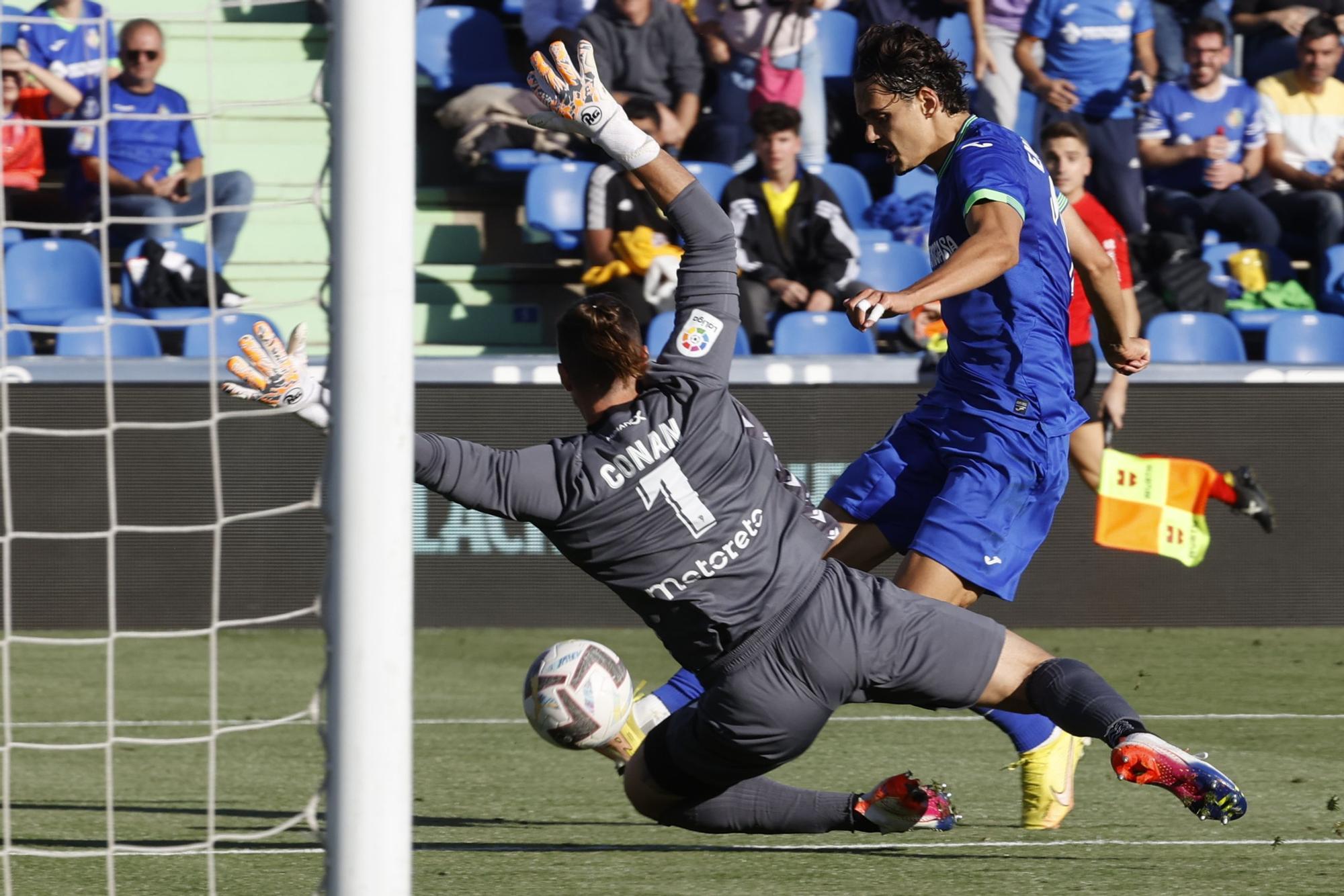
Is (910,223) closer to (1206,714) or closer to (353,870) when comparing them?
(1206,714)

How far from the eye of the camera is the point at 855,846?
463 centimetres

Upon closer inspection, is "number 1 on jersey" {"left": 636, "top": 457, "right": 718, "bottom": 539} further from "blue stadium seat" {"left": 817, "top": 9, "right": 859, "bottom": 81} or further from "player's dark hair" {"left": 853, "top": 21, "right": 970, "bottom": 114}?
"blue stadium seat" {"left": 817, "top": 9, "right": 859, "bottom": 81}

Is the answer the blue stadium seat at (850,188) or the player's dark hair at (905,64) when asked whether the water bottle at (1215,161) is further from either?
the player's dark hair at (905,64)

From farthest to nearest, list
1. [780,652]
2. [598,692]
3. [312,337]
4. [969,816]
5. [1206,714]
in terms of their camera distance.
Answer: [312,337] → [1206,714] → [969,816] → [598,692] → [780,652]

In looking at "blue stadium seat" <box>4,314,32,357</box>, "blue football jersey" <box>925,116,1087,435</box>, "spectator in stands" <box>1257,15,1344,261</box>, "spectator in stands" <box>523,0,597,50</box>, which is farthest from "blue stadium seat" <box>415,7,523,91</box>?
"blue football jersey" <box>925,116,1087,435</box>

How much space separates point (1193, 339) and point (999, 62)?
225cm

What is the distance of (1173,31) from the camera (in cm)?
1143

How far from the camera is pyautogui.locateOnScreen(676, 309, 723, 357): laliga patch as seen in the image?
12.3 feet

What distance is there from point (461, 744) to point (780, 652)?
275cm

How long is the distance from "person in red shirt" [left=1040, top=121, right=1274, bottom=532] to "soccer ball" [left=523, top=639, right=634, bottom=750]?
9.94ft

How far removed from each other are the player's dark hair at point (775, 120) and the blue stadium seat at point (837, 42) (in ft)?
5.75

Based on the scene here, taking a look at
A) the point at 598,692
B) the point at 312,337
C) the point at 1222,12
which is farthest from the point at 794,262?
the point at 598,692

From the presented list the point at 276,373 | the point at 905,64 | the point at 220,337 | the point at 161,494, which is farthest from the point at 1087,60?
the point at 276,373

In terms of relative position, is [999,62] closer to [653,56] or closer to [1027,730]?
[653,56]
